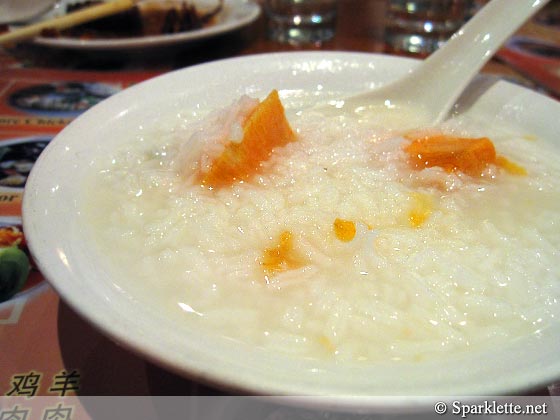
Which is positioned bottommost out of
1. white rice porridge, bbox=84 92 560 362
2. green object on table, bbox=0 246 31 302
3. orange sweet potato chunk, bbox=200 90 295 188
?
green object on table, bbox=0 246 31 302

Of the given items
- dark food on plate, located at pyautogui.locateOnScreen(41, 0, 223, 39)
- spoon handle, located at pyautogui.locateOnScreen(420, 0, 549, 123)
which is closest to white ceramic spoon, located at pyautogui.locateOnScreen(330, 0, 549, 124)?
spoon handle, located at pyautogui.locateOnScreen(420, 0, 549, 123)

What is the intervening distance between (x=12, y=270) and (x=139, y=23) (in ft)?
4.93

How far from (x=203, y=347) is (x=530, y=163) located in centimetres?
83

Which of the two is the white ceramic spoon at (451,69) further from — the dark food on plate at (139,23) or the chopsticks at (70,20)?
the chopsticks at (70,20)

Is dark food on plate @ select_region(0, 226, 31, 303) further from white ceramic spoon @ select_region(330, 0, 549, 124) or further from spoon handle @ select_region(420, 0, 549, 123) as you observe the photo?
spoon handle @ select_region(420, 0, 549, 123)

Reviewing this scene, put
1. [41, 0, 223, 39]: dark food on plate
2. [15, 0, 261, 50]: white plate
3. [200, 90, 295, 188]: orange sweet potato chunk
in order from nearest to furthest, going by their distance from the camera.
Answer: [200, 90, 295, 188]: orange sweet potato chunk
[15, 0, 261, 50]: white plate
[41, 0, 223, 39]: dark food on plate

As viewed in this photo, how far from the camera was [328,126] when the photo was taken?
1.16 meters

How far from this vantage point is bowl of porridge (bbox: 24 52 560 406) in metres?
0.57

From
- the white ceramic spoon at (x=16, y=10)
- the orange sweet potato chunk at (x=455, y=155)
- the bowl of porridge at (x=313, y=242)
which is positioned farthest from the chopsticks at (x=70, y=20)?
the orange sweet potato chunk at (x=455, y=155)

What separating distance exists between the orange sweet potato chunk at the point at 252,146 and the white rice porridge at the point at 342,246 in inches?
1.0

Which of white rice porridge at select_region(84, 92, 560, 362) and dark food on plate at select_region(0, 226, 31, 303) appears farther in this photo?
dark food on plate at select_region(0, 226, 31, 303)

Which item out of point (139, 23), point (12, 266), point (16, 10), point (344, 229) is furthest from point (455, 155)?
point (16, 10)

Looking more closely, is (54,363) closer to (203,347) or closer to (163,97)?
(203,347)

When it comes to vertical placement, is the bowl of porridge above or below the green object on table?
above
